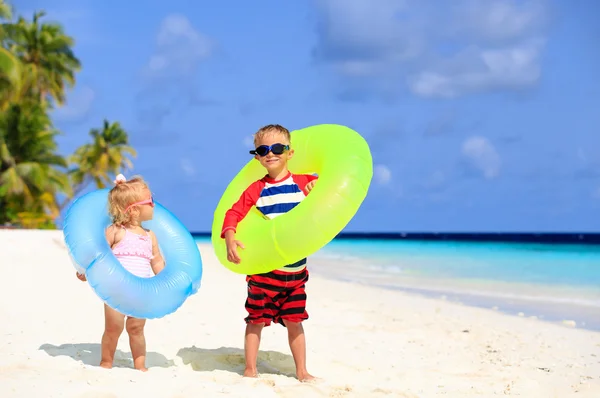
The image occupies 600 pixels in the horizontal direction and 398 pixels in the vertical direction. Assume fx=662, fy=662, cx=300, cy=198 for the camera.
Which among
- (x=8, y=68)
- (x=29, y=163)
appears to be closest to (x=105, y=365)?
(x=8, y=68)

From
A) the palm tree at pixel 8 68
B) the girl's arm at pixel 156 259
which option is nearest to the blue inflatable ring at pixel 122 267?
the girl's arm at pixel 156 259

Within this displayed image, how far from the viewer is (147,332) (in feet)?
17.3

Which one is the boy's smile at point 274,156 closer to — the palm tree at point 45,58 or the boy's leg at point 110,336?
the boy's leg at point 110,336

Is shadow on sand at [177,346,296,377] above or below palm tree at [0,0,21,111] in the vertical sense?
below

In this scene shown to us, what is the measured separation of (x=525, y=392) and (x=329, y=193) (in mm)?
1775

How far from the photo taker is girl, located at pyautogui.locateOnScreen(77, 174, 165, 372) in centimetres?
397

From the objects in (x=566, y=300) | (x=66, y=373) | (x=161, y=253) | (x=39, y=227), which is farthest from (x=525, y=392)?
(x=39, y=227)

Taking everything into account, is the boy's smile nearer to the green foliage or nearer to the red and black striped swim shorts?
the red and black striped swim shorts

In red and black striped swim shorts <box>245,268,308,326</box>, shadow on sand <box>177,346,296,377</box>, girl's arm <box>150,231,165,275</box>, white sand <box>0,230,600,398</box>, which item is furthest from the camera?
shadow on sand <box>177,346,296,377</box>

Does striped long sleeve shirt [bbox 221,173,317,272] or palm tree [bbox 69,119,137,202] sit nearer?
striped long sleeve shirt [bbox 221,173,317,272]

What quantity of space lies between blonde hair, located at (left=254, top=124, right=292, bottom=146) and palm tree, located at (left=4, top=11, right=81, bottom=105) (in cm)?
2838

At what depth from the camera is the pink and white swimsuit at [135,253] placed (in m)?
3.97

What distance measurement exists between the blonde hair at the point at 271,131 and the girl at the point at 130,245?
771mm

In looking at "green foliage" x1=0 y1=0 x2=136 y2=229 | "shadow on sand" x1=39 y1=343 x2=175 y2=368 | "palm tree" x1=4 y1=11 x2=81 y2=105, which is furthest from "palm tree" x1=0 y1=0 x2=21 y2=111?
"shadow on sand" x1=39 y1=343 x2=175 y2=368
